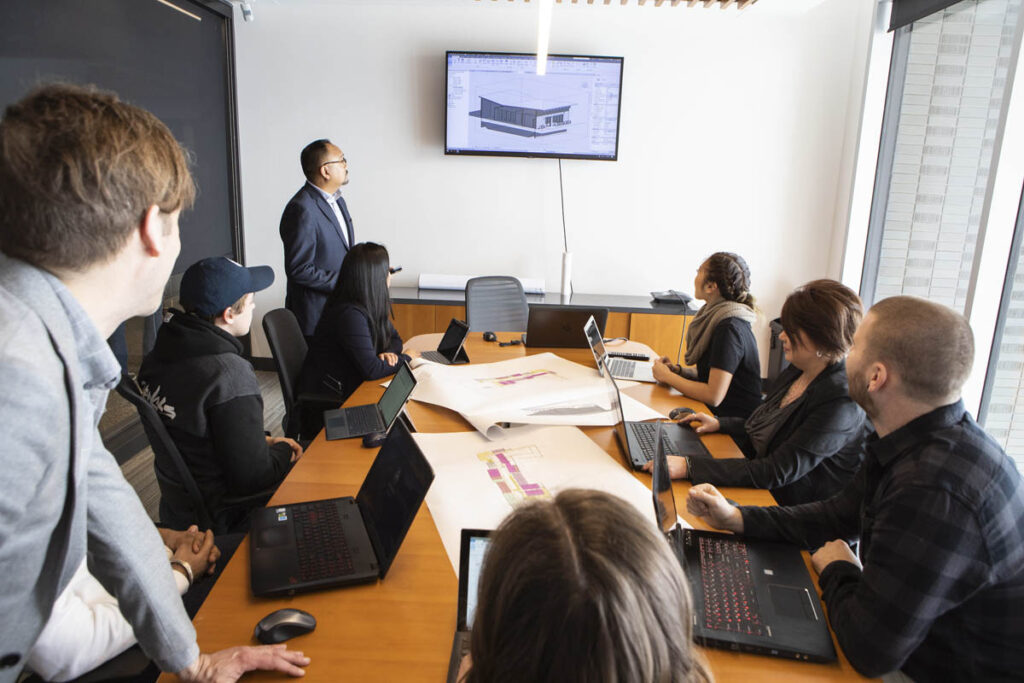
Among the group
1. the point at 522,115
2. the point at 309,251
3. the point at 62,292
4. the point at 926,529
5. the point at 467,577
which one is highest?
the point at 522,115

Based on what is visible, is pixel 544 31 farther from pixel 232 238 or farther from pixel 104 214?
pixel 232 238

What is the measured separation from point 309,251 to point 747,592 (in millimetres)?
2975

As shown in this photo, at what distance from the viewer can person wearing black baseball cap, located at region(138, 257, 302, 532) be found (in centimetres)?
172

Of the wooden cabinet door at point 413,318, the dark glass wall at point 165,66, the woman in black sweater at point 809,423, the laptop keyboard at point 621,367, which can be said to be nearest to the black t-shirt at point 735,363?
the laptop keyboard at point 621,367

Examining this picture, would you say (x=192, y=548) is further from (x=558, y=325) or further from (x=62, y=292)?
(x=558, y=325)

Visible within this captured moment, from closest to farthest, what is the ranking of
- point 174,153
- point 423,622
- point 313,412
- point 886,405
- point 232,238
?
1. point 174,153
2. point 423,622
3. point 886,405
4. point 313,412
5. point 232,238

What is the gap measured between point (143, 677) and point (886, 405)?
1603 millimetres

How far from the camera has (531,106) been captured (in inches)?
180

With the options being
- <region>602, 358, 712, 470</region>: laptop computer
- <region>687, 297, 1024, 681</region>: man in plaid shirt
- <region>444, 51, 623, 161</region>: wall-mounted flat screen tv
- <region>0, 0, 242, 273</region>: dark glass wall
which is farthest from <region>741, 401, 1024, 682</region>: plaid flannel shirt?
<region>444, 51, 623, 161</region>: wall-mounted flat screen tv

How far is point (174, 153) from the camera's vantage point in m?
0.97

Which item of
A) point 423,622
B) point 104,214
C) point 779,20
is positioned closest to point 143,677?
point 423,622

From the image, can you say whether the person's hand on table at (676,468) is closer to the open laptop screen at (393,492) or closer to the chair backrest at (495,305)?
the open laptop screen at (393,492)

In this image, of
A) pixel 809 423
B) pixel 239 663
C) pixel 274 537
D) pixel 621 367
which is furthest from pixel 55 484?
pixel 621 367

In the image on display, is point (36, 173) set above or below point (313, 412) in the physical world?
above
